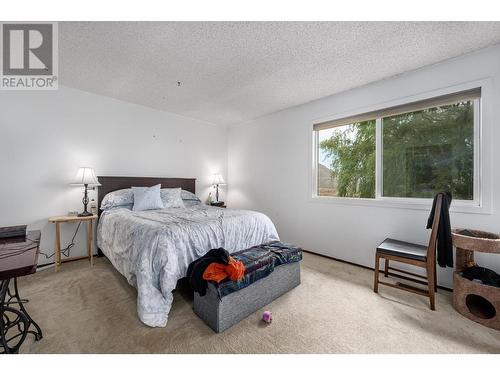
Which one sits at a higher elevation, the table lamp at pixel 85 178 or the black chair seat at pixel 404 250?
the table lamp at pixel 85 178

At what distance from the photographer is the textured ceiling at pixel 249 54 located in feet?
5.95

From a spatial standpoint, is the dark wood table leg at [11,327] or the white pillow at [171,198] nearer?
the dark wood table leg at [11,327]

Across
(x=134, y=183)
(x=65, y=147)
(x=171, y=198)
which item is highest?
(x=65, y=147)

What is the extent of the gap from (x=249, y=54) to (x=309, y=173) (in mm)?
2006

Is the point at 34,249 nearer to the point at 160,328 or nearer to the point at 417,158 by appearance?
the point at 160,328

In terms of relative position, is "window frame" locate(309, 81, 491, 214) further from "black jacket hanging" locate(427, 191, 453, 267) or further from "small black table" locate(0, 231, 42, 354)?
"small black table" locate(0, 231, 42, 354)

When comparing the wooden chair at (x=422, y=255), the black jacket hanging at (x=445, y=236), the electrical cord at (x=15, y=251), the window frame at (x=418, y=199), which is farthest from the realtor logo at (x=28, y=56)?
the black jacket hanging at (x=445, y=236)

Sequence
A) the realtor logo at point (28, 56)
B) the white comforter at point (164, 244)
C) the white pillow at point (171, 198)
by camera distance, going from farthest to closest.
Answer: the white pillow at point (171, 198), the realtor logo at point (28, 56), the white comforter at point (164, 244)

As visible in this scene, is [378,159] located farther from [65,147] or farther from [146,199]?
[65,147]

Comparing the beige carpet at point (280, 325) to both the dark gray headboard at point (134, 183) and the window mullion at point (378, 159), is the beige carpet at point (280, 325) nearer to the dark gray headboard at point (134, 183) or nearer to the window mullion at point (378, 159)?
the window mullion at point (378, 159)

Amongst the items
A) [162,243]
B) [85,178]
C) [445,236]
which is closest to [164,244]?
[162,243]

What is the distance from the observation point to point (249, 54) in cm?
218

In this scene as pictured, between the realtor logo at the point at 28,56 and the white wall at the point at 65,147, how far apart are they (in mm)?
140

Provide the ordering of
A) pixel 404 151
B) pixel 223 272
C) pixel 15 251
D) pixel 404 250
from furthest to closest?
pixel 404 151
pixel 404 250
pixel 223 272
pixel 15 251
